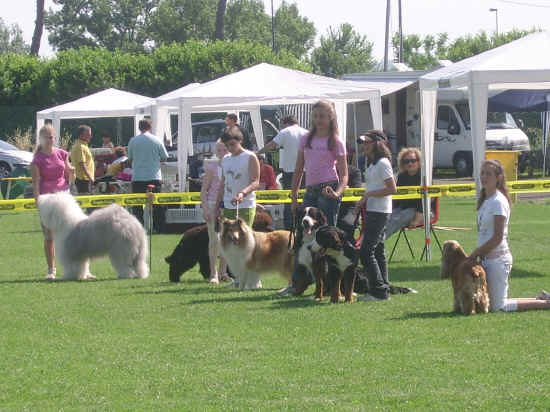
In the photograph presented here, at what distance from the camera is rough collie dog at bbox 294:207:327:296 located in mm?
9367

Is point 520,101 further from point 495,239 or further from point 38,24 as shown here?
point 38,24

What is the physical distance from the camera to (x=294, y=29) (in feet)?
342

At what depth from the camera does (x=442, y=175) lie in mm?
33219

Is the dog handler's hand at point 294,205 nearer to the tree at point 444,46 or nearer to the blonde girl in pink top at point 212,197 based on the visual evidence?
the blonde girl in pink top at point 212,197

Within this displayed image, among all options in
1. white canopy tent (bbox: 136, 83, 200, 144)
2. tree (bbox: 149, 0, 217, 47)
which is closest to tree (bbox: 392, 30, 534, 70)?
tree (bbox: 149, 0, 217, 47)

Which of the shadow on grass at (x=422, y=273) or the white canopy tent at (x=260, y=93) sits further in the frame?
the white canopy tent at (x=260, y=93)

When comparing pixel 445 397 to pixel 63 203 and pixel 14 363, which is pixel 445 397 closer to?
pixel 14 363

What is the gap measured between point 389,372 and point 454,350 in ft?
2.79

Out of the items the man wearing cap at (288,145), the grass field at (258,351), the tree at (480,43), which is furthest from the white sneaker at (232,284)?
the tree at (480,43)

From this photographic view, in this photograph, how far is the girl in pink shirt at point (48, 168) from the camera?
1181cm

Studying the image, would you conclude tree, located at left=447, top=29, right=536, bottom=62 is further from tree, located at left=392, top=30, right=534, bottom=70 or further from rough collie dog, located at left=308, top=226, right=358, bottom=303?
rough collie dog, located at left=308, top=226, right=358, bottom=303

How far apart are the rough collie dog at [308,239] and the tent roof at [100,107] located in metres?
16.9

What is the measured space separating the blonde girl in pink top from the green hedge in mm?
27218

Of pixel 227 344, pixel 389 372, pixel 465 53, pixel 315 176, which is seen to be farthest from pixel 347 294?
pixel 465 53
